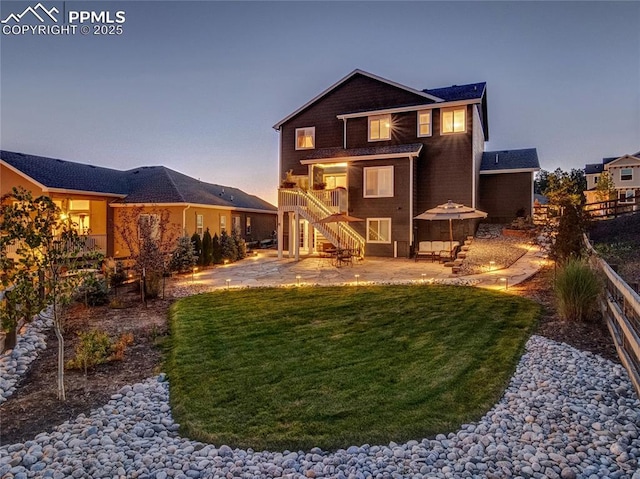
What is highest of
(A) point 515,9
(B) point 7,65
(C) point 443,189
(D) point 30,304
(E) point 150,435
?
(A) point 515,9

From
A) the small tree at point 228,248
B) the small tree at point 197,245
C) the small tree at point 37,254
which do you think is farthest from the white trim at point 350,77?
the small tree at point 37,254

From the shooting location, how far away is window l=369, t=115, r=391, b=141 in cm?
2142

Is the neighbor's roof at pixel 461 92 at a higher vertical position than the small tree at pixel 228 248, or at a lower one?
higher

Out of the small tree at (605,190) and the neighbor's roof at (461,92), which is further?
the small tree at (605,190)

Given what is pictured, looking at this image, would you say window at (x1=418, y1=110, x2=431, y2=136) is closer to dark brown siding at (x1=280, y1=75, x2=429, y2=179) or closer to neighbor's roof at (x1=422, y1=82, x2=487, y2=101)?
dark brown siding at (x1=280, y1=75, x2=429, y2=179)

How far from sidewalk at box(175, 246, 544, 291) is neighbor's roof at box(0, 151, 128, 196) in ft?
29.5

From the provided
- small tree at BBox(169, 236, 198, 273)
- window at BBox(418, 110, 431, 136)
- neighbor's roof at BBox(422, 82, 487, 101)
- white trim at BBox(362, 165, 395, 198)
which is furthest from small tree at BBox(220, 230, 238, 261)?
neighbor's roof at BBox(422, 82, 487, 101)

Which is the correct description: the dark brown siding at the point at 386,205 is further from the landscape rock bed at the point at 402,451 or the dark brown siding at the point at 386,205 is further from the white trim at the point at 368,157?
the landscape rock bed at the point at 402,451

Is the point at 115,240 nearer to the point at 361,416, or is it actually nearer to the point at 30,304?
the point at 30,304

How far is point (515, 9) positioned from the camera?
14844 mm

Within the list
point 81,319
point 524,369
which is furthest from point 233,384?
point 81,319

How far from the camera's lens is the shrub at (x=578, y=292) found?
23.9 feet

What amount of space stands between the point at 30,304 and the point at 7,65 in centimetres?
1416

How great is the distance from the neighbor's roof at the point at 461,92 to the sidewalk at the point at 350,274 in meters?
8.40
